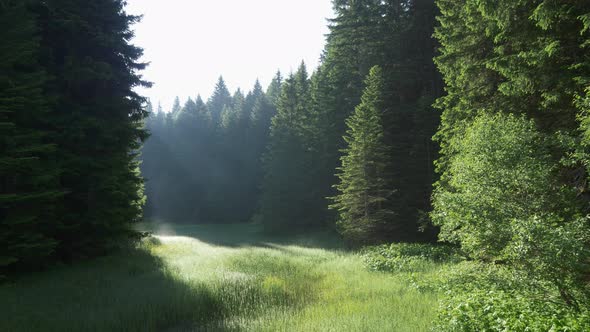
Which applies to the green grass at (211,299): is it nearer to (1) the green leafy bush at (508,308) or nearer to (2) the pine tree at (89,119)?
(1) the green leafy bush at (508,308)

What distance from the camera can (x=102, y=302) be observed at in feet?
28.8

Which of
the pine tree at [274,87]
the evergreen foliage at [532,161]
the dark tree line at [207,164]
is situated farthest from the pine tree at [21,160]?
the pine tree at [274,87]

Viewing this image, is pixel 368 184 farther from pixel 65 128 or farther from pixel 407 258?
pixel 65 128

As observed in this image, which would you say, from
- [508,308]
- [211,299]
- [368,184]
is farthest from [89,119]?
[508,308]

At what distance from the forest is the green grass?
75 mm

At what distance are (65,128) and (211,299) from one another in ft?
29.9

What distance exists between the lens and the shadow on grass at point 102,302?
24.3ft

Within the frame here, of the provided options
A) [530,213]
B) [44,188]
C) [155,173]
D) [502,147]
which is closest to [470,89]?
[502,147]

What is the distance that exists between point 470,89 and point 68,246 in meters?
17.4

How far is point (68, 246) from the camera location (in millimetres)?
13383

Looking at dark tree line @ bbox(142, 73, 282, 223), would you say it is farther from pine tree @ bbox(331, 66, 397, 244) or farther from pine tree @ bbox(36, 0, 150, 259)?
pine tree @ bbox(36, 0, 150, 259)

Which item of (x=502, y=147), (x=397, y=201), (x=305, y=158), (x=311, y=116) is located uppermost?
(x=311, y=116)

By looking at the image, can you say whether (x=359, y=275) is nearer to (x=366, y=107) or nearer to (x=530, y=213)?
(x=530, y=213)

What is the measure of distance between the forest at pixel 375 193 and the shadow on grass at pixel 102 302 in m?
0.07
